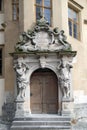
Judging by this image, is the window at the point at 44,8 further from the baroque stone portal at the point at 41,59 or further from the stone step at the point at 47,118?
the stone step at the point at 47,118

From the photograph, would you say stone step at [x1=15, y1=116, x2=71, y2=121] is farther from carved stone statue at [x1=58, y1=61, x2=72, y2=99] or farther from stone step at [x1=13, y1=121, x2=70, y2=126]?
carved stone statue at [x1=58, y1=61, x2=72, y2=99]

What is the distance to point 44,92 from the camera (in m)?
15.9

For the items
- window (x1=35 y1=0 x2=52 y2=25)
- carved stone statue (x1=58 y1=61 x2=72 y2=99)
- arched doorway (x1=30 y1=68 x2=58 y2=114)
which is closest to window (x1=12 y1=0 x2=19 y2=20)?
window (x1=35 y1=0 x2=52 y2=25)

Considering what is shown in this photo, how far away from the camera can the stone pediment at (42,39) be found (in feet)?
50.2

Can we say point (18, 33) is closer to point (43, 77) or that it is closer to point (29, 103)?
point (43, 77)

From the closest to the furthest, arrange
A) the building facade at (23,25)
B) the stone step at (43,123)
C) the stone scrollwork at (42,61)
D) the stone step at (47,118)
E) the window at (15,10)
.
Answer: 1. the stone step at (43,123)
2. the stone step at (47,118)
3. the stone scrollwork at (42,61)
4. the building facade at (23,25)
5. the window at (15,10)

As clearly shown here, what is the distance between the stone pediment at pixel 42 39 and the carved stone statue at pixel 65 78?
838mm

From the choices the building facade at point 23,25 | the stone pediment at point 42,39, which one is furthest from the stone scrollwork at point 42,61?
the building facade at point 23,25

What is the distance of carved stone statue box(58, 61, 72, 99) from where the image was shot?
15.0 m

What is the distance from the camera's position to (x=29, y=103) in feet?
50.6

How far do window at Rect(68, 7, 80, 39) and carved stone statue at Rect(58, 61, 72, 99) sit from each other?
307cm

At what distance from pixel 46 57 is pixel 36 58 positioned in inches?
19.6

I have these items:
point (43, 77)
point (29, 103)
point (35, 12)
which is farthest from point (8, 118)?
point (35, 12)

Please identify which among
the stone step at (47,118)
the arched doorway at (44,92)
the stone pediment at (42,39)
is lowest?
the stone step at (47,118)
